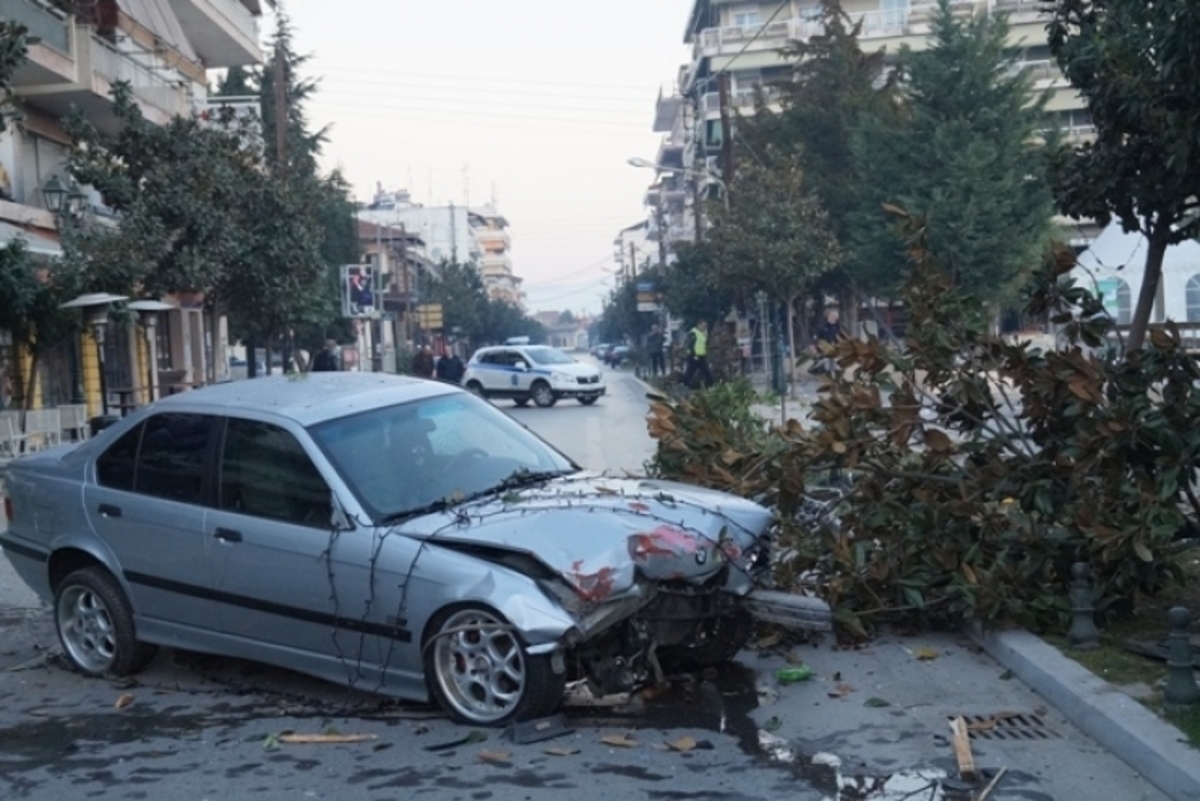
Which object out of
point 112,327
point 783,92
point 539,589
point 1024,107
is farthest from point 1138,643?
point 783,92

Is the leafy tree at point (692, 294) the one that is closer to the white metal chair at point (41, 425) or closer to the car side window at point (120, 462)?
the white metal chair at point (41, 425)

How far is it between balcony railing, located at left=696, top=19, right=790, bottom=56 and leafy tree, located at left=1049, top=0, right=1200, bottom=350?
66200 millimetres

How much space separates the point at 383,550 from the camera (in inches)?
270

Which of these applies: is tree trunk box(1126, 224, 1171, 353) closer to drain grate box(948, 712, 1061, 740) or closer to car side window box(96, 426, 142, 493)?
drain grate box(948, 712, 1061, 740)

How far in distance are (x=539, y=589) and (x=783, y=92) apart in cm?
5362

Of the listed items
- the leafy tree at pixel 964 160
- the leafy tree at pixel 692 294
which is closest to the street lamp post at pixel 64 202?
the leafy tree at pixel 964 160

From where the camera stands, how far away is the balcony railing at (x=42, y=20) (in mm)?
24672

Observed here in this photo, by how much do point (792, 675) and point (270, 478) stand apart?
2.88 metres

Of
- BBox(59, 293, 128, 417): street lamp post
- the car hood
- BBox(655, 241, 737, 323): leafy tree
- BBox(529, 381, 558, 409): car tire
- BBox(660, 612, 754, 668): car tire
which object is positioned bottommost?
BBox(660, 612, 754, 668): car tire

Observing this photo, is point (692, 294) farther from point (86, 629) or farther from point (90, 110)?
point (86, 629)

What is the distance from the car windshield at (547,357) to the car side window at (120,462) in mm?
31740

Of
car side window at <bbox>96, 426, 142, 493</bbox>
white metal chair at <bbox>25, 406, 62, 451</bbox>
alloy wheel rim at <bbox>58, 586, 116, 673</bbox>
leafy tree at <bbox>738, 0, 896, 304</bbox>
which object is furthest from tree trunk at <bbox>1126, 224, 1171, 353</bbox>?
leafy tree at <bbox>738, 0, 896, 304</bbox>

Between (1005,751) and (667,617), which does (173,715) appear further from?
(1005,751)

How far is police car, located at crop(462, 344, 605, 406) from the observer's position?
1542 inches
